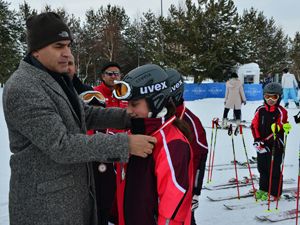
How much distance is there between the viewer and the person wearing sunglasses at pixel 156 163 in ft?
5.59

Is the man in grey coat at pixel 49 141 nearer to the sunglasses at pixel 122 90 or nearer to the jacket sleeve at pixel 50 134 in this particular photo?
the jacket sleeve at pixel 50 134

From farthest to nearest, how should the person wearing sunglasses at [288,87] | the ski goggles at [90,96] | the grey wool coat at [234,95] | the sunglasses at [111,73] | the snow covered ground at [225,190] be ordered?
1. the person wearing sunglasses at [288,87]
2. the grey wool coat at [234,95]
3. the sunglasses at [111,73]
4. the snow covered ground at [225,190]
5. the ski goggles at [90,96]

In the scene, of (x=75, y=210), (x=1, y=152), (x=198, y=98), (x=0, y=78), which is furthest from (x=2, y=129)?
(x=0, y=78)

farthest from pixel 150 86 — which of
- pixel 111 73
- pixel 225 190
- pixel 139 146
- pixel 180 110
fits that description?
pixel 225 190

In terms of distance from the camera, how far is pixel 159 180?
1.74 metres

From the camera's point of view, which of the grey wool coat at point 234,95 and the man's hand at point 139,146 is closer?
the man's hand at point 139,146

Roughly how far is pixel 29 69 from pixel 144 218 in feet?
3.27

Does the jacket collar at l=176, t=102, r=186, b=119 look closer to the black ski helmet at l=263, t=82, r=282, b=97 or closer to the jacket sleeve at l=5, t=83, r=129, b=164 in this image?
the jacket sleeve at l=5, t=83, r=129, b=164

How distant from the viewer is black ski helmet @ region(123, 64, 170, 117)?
1.85 m

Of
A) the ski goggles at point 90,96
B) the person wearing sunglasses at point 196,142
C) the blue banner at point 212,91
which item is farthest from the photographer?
the blue banner at point 212,91

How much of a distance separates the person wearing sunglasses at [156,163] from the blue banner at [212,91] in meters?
18.3

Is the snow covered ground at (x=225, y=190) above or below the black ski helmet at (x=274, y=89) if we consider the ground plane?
below

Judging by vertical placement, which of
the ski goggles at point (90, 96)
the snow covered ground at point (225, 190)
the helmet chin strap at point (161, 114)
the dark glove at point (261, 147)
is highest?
the ski goggles at point (90, 96)

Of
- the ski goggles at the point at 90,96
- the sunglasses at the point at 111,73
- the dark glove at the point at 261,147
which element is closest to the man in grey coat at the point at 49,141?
the ski goggles at the point at 90,96
